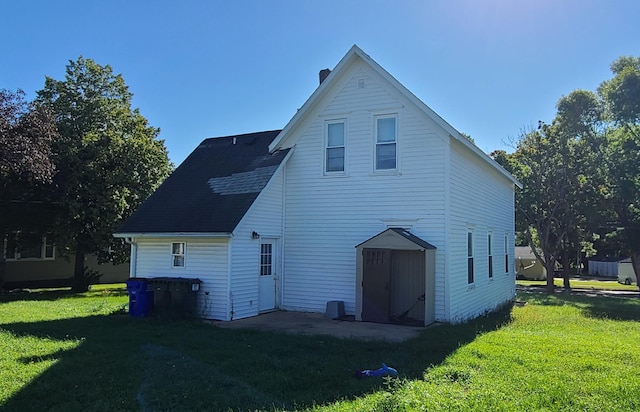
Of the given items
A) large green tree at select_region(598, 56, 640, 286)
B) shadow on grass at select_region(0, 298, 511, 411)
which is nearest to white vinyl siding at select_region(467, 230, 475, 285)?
shadow on grass at select_region(0, 298, 511, 411)

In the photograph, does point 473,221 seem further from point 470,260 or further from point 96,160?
point 96,160

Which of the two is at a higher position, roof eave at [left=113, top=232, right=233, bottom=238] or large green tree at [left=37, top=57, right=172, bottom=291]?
large green tree at [left=37, top=57, right=172, bottom=291]

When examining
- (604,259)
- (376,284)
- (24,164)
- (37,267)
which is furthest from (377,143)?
(604,259)

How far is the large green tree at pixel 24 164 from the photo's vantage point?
17469mm

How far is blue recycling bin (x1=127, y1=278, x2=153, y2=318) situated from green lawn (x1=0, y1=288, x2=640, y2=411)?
142cm

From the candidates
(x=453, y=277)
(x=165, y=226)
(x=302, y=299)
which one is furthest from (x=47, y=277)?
(x=453, y=277)

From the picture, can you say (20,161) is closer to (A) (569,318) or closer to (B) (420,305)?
(B) (420,305)

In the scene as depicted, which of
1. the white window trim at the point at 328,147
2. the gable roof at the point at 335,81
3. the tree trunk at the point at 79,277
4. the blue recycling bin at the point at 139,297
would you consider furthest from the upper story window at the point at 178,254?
the tree trunk at the point at 79,277

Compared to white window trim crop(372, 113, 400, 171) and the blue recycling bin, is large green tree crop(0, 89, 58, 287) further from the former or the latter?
white window trim crop(372, 113, 400, 171)

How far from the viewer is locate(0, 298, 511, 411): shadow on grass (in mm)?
6453

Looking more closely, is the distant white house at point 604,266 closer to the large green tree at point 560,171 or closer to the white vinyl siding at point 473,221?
the large green tree at point 560,171

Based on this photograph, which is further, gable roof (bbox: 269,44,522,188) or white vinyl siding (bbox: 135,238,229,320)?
white vinyl siding (bbox: 135,238,229,320)

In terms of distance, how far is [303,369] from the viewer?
7.89m

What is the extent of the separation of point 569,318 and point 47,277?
26.2 meters
